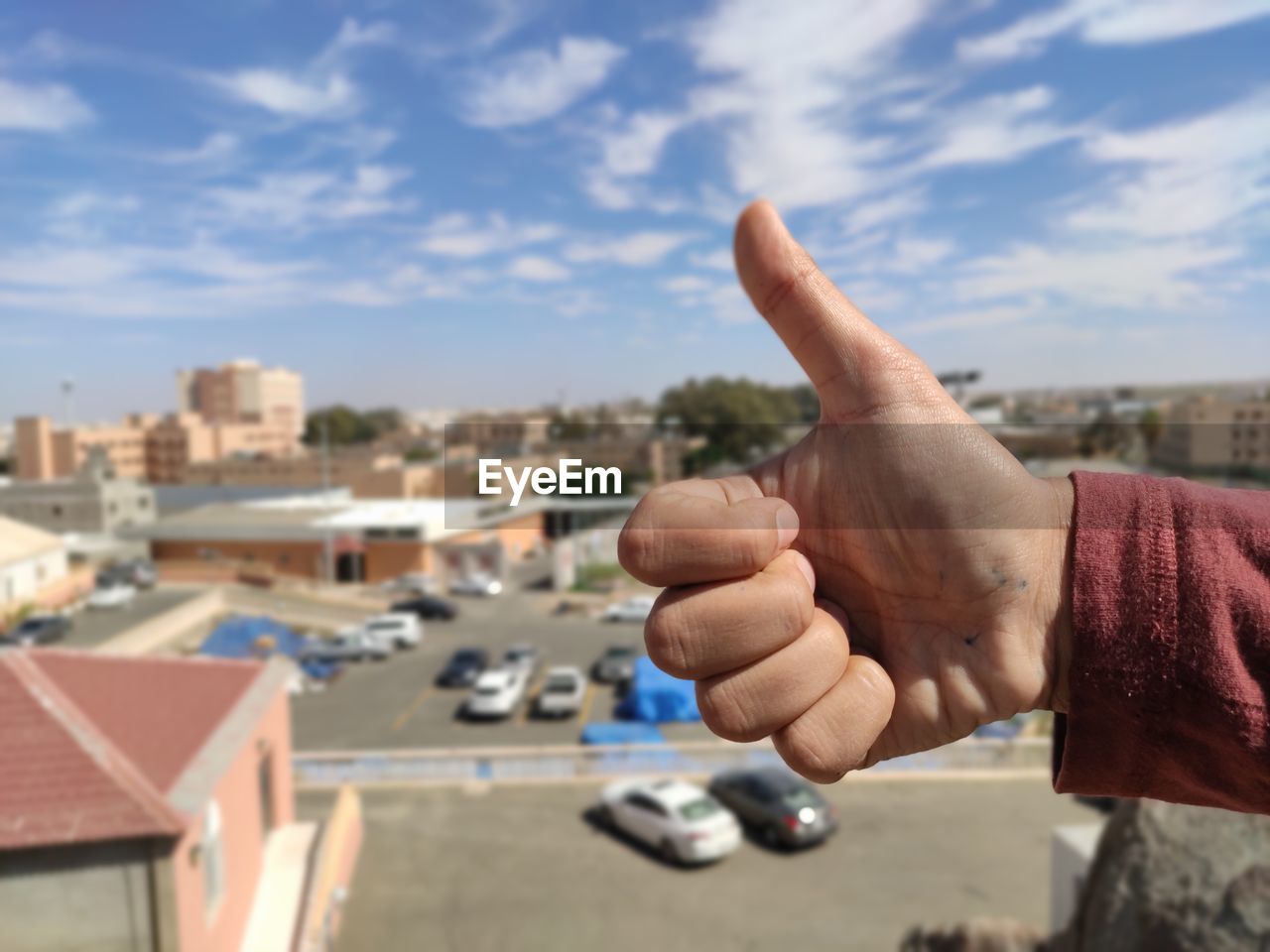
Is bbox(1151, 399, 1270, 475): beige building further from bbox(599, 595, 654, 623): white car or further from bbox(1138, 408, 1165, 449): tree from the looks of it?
bbox(599, 595, 654, 623): white car

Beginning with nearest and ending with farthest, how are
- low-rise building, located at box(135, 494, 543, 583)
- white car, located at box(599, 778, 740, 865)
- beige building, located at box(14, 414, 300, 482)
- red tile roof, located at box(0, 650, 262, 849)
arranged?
red tile roof, located at box(0, 650, 262, 849)
white car, located at box(599, 778, 740, 865)
low-rise building, located at box(135, 494, 543, 583)
beige building, located at box(14, 414, 300, 482)

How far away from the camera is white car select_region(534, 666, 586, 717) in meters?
9.98

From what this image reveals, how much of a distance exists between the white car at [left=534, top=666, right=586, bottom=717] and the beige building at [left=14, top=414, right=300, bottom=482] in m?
17.1

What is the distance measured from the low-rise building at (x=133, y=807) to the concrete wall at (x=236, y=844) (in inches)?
0.4

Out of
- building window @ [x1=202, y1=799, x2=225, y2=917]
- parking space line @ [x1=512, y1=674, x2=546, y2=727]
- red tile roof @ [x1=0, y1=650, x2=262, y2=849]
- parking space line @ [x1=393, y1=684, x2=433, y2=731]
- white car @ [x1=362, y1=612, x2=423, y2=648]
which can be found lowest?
parking space line @ [x1=393, y1=684, x2=433, y2=731]

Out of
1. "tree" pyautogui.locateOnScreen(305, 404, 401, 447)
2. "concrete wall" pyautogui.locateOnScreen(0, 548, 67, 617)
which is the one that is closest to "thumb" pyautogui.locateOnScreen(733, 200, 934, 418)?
"concrete wall" pyautogui.locateOnScreen(0, 548, 67, 617)

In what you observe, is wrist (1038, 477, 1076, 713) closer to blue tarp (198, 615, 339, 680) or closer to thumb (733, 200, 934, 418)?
thumb (733, 200, 934, 418)

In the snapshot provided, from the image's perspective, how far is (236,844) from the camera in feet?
13.2

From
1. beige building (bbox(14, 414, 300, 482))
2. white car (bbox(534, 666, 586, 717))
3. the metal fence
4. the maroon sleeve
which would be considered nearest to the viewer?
the maroon sleeve

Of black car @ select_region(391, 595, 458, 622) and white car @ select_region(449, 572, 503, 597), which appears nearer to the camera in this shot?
black car @ select_region(391, 595, 458, 622)

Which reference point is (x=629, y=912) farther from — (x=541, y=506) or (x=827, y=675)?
(x=827, y=675)

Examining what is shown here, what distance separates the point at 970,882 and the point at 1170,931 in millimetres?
3979

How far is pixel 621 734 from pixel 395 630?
17.7 feet

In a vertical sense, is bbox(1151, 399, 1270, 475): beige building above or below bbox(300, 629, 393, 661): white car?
above
